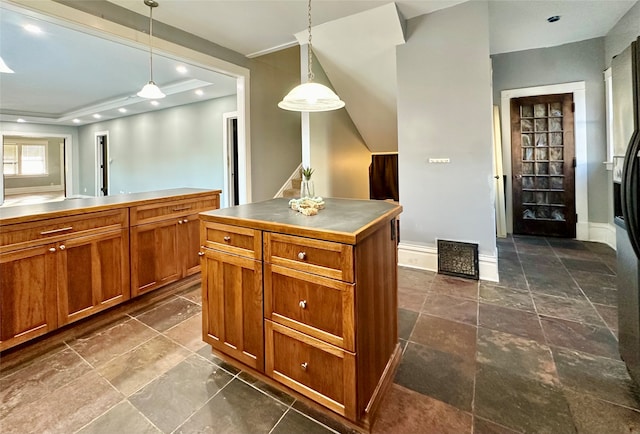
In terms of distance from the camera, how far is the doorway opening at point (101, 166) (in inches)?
376

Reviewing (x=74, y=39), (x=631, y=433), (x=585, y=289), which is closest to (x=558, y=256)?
(x=585, y=289)

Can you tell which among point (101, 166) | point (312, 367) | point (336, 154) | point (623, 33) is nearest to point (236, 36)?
point (336, 154)

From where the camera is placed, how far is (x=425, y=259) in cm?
357

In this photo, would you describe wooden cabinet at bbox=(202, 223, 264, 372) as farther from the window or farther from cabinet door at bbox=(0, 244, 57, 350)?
the window

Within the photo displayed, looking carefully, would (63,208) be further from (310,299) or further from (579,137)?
(579,137)

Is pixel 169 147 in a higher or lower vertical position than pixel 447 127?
higher

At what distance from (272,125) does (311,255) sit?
4206 mm

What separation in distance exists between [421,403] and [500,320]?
121cm

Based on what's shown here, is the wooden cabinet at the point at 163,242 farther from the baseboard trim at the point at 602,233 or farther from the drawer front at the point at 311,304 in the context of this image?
the baseboard trim at the point at 602,233

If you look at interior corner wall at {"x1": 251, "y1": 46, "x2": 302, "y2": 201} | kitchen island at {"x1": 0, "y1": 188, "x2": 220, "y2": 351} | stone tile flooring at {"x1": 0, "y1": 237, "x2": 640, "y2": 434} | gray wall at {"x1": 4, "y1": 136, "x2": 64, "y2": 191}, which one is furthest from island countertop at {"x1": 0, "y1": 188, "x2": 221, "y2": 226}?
gray wall at {"x1": 4, "y1": 136, "x2": 64, "y2": 191}

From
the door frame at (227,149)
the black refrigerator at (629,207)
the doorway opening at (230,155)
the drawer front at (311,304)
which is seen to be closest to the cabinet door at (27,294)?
the drawer front at (311,304)

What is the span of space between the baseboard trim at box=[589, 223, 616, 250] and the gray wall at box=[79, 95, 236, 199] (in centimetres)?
670

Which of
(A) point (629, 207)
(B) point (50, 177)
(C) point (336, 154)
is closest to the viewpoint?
(A) point (629, 207)

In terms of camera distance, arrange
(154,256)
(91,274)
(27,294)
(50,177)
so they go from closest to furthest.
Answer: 1. (27,294)
2. (91,274)
3. (154,256)
4. (50,177)
